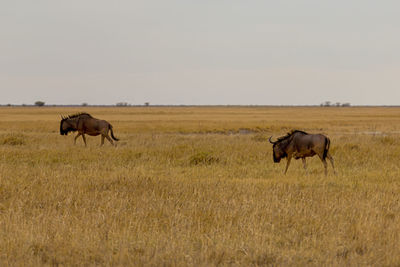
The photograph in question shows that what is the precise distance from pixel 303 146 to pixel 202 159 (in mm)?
4032

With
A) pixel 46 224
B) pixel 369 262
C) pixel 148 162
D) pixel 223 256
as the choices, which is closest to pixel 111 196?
pixel 46 224

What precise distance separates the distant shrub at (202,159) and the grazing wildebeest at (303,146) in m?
2.70

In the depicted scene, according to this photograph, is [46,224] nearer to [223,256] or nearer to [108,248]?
[108,248]

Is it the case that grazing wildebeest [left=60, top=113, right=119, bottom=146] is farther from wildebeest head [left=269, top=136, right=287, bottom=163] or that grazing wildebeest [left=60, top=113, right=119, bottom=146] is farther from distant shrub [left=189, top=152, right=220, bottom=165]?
wildebeest head [left=269, top=136, right=287, bottom=163]

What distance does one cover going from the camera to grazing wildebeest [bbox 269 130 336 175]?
1349 cm

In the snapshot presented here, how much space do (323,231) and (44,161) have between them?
1174 cm

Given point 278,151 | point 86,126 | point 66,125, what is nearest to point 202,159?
point 278,151

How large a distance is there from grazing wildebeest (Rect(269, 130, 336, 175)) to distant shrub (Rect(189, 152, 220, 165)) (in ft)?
8.86

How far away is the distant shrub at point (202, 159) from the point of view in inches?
634

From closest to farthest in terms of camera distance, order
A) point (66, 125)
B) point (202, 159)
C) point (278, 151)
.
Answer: point (278, 151) < point (202, 159) < point (66, 125)

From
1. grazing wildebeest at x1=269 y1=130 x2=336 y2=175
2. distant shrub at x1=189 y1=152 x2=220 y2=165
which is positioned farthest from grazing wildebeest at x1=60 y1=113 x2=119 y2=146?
grazing wildebeest at x1=269 y1=130 x2=336 y2=175

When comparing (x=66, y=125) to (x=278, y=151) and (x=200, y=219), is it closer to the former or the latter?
(x=278, y=151)

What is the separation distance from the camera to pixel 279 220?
7426mm

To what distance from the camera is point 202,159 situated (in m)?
16.3
